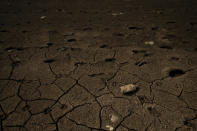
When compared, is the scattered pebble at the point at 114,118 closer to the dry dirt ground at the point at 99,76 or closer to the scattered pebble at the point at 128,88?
the dry dirt ground at the point at 99,76

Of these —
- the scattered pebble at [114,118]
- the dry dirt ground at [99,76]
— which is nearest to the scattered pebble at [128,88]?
the dry dirt ground at [99,76]

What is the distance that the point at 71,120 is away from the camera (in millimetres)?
1564

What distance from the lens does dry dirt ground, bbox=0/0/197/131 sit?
5.10ft

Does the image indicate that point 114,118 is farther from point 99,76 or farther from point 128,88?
point 99,76

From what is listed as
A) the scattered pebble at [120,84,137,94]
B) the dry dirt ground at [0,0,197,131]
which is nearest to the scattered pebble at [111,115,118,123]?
the dry dirt ground at [0,0,197,131]

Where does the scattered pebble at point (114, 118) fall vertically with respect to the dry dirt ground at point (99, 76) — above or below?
below

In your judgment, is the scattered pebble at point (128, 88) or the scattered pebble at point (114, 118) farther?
the scattered pebble at point (128, 88)

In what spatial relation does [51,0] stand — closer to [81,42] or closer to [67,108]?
[81,42]

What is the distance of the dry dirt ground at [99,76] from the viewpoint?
1.56 m

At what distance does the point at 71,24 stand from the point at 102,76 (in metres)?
2.36

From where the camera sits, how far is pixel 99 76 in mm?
2145

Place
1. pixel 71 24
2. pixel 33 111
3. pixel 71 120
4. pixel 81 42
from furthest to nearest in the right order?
pixel 71 24
pixel 81 42
pixel 33 111
pixel 71 120

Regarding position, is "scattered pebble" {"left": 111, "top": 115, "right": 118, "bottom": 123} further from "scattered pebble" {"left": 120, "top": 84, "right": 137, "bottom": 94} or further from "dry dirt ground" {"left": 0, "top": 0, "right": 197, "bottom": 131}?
"scattered pebble" {"left": 120, "top": 84, "right": 137, "bottom": 94}

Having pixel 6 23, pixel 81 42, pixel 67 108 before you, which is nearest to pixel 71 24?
pixel 81 42
